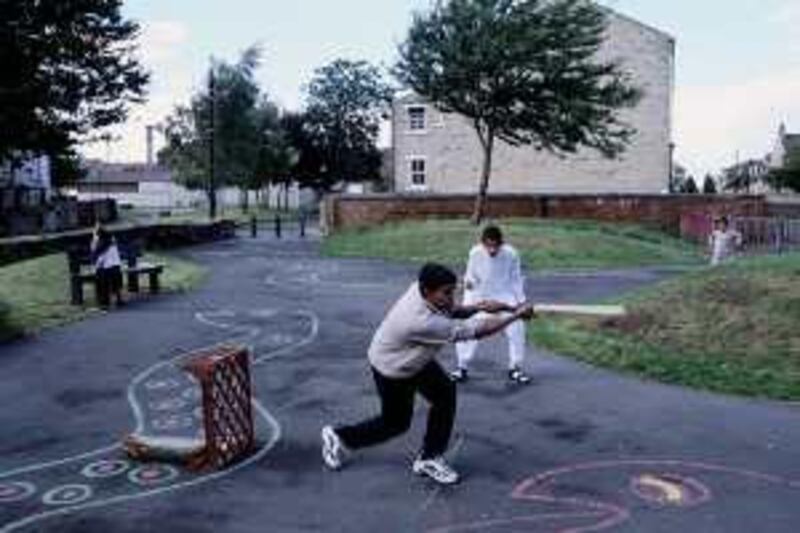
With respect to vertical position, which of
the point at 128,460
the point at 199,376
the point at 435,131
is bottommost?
the point at 128,460

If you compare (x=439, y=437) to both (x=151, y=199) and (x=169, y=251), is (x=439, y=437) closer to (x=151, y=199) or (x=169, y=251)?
(x=169, y=251)

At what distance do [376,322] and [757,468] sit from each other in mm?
10965

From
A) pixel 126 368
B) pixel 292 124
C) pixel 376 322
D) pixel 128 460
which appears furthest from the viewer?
pixel 292 124

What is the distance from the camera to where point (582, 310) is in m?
20.1

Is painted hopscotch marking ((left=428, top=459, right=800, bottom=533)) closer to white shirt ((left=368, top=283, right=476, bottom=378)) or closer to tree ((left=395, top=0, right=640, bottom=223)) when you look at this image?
white shirt ((left=368, top=283, right=476, bottom=378))

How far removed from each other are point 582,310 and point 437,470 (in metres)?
10.8

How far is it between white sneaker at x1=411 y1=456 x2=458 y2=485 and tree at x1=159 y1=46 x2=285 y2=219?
68.1 meters

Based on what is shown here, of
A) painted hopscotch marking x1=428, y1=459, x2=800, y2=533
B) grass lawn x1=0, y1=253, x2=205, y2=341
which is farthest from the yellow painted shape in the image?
grass lawn x1=0, y1=253, x2=205, y2=341

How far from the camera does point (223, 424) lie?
10.4m

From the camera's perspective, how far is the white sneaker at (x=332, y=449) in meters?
10.1

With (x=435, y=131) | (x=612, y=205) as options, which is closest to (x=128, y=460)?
(x=612, y=205)

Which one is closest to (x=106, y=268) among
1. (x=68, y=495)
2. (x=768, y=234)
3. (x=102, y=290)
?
(x=102, y=290)

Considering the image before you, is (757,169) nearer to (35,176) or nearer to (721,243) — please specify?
(35,176)

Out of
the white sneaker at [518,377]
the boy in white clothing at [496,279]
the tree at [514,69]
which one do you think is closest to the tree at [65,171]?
the tree at [514,69]
